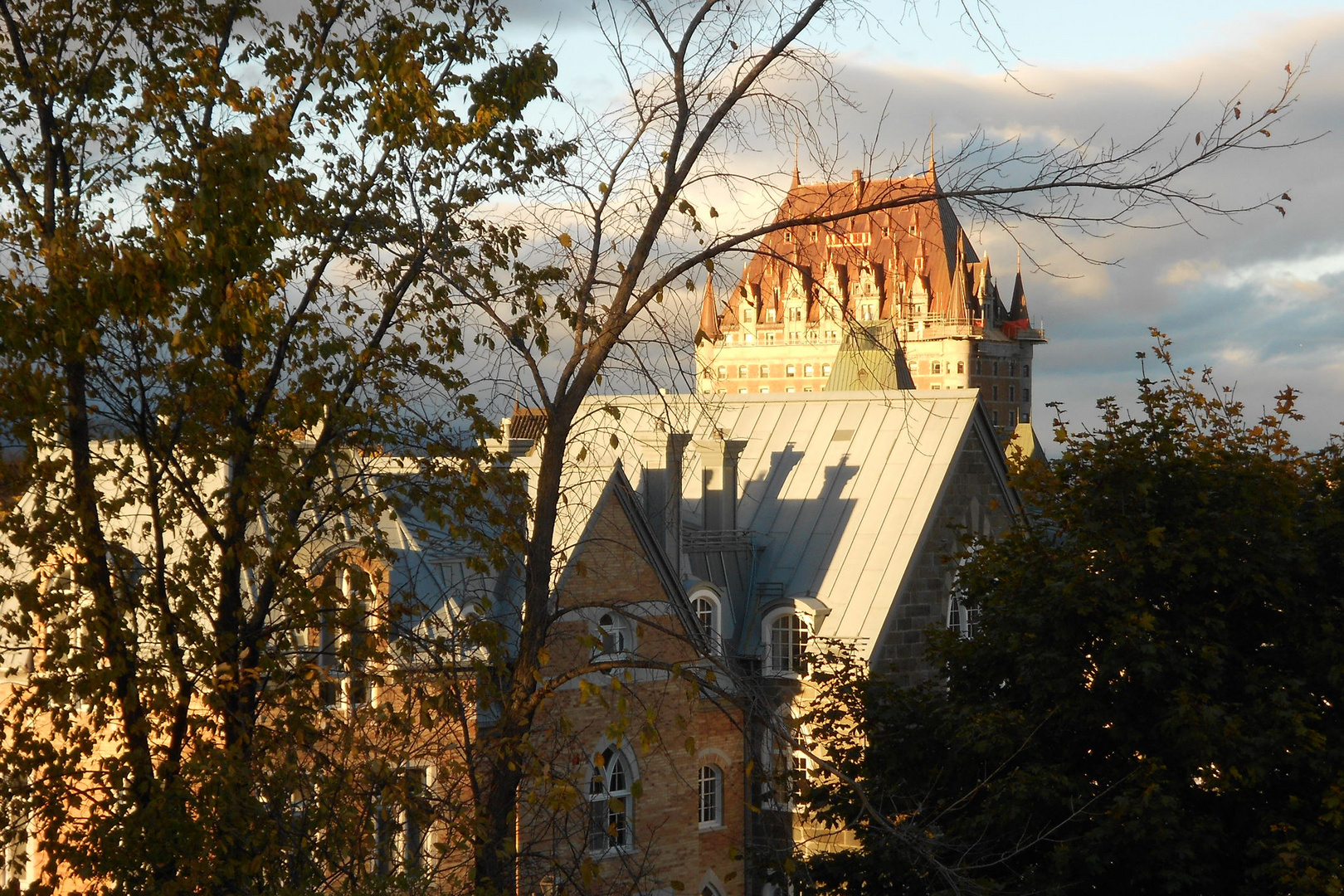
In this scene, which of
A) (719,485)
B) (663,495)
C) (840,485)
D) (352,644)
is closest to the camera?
→ (352,644)

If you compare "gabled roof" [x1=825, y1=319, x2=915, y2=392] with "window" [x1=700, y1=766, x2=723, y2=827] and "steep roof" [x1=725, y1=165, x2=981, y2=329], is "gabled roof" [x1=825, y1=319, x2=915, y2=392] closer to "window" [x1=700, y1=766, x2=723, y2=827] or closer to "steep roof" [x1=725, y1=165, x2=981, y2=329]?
"window" [x1=700, y1=766, x2=723, y2=827]

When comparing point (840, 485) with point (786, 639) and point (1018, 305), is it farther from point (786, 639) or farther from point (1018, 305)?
point (1018, 305)

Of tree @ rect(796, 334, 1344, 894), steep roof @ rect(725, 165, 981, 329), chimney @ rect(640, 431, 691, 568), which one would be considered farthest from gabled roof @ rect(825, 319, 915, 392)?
steep roof @ rect(725, 165, 981, 329)

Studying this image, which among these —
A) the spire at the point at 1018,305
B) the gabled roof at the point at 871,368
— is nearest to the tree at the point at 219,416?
Result: the gabled roof at the point at 871,368

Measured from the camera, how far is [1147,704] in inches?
602

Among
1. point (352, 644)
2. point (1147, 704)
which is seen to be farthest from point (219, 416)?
point (1147, 704)

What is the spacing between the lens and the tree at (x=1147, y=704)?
13867 millimetres

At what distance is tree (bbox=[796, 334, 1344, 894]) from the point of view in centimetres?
1387

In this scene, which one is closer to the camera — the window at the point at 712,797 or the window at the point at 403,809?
the window at the point at 403,809

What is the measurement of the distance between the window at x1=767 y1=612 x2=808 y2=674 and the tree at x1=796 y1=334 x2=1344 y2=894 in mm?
11577

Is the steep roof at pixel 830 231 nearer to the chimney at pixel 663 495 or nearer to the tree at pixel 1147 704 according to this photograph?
the tree at pixel 1147 704

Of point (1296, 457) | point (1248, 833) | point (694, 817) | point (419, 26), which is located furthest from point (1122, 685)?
point (694, 817)

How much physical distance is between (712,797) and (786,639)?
14.7 feet

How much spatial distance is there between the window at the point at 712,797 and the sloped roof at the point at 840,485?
387 centimetres
